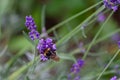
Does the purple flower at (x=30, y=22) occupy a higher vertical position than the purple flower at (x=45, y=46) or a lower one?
higher

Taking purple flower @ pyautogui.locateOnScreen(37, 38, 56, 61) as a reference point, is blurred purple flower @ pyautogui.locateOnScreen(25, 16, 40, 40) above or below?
above

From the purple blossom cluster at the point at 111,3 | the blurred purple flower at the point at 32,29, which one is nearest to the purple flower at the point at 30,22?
the blurred purple flower at the point at 32,29

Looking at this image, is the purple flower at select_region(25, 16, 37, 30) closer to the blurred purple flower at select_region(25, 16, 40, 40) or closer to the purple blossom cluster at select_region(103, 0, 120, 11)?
the blurred purple flower at select_region(25, 16, 40, 40)

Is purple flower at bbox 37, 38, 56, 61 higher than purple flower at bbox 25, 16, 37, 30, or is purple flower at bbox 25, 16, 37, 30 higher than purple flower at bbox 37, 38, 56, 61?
purple flower at bbox 25, 16, 37, 30

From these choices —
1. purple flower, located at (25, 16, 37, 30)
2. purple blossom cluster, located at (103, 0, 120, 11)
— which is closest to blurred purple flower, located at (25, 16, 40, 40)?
purple flower, located at (25, 16, 37, 30)

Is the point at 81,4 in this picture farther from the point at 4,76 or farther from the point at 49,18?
the point at 4,76

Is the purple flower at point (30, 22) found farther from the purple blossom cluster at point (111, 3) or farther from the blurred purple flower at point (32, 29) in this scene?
the purple blossom cluster at point (111, 3)

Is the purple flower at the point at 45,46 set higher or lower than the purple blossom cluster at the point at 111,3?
lower

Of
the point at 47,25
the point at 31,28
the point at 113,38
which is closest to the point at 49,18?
the point at 47,25

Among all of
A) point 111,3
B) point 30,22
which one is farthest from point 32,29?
point 111,3

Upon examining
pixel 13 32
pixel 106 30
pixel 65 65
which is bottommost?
pixel 65 65

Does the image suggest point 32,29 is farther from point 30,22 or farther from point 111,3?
point 111,3
